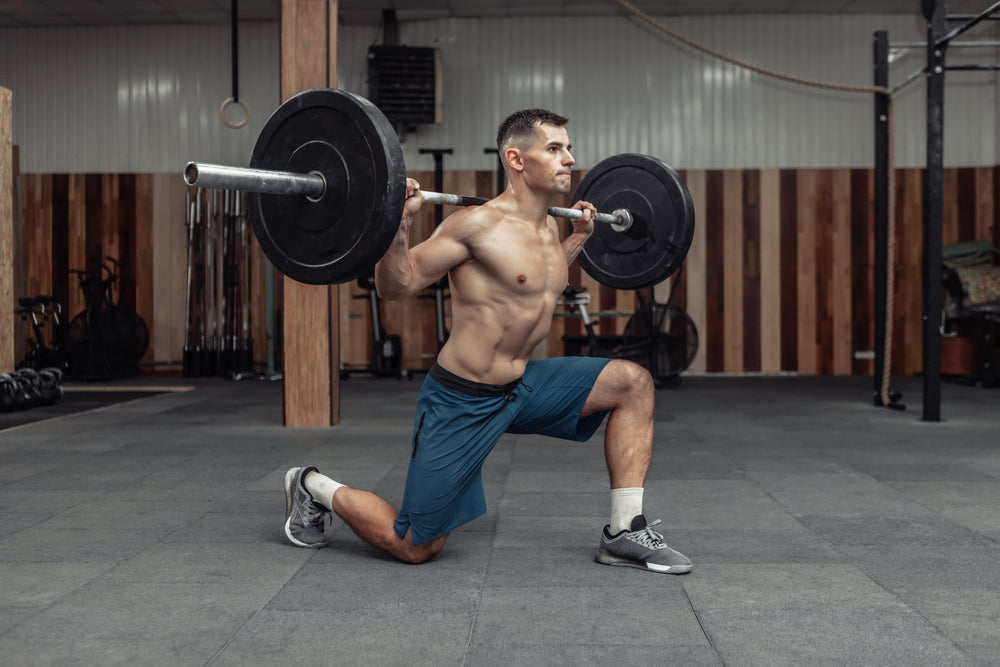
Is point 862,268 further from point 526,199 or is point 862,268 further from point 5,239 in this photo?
point 5,239

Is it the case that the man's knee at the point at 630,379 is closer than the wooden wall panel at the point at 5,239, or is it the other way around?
the man's knee at the point at 630,379

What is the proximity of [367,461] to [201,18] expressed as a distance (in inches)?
250

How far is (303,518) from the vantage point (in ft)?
8.55

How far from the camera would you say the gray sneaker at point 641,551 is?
2316 mm

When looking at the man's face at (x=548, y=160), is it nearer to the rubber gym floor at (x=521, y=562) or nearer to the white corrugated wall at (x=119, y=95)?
the rubber gym floor at (x=521, y=562)

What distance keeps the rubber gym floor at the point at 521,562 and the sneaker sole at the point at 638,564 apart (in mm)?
27

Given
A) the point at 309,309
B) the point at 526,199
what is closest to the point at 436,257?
the point at 526,199

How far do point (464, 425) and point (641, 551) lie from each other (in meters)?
0.56

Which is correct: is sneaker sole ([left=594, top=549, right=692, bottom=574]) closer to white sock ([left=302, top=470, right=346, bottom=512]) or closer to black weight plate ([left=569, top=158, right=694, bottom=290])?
white sock ([left=302, top=470, right=346, bottom=512])

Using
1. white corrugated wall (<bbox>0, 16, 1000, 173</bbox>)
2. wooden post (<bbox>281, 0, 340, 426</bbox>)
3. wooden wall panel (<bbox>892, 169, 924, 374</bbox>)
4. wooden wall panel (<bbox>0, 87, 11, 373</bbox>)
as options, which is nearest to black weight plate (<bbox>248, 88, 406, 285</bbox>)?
wooden post (<bbox>281, 0, 340, 426</bbox>)

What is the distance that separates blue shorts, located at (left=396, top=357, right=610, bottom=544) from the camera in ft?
7.67

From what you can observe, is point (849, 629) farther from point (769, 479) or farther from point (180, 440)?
point (180, 440)

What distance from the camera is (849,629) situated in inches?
73.9

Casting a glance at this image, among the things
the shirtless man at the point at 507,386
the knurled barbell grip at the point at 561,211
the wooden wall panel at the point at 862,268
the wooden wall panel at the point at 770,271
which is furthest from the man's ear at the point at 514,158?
the wooden wall panel at the point at 862,268
